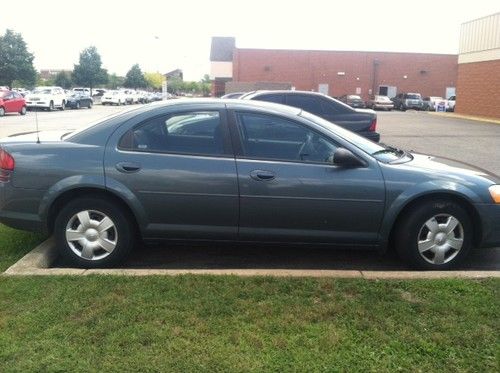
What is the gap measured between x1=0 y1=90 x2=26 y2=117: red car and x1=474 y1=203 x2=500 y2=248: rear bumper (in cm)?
2971

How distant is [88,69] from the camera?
2958 inches

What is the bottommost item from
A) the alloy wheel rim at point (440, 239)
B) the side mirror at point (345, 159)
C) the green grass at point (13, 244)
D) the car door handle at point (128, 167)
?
the green grass at point (13, 244)

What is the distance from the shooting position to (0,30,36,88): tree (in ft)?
197

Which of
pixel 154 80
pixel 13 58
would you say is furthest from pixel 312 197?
pixel 154 80

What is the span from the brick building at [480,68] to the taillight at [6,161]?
28807mm

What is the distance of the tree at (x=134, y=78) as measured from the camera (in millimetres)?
92625

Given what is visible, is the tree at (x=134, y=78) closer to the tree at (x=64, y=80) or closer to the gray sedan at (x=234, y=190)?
the tree at (x=64, y=80)

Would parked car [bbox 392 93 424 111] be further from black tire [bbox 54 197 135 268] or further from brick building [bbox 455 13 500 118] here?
black tire [bbox 54 197 135 268]

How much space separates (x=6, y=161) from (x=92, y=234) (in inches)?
39.1

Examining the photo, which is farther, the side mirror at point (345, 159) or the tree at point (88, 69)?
the tree at point (88, 69)

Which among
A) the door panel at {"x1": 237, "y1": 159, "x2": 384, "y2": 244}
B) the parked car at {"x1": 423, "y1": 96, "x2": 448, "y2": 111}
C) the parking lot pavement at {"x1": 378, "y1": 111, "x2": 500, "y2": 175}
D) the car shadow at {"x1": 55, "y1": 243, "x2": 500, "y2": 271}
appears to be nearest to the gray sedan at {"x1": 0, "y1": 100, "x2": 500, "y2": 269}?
the door panel at {"x1": 237, "y1": 159, "x2": 384, "y2": 244}

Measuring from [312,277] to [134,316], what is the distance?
1.39m

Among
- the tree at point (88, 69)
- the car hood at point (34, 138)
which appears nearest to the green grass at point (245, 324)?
the car hood at point (34, 138)

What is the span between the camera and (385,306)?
3650 millimetres
